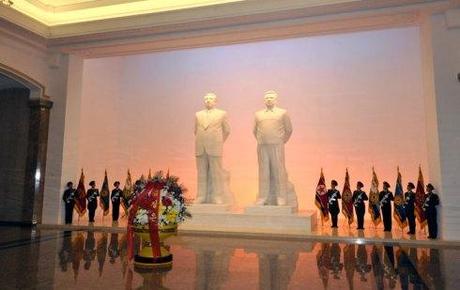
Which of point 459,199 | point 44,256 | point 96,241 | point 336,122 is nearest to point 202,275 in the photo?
point 44,256

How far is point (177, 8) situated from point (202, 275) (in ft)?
18.1

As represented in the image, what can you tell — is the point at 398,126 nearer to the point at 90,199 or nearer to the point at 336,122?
the point at 336,122

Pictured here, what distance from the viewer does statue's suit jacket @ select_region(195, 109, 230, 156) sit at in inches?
329

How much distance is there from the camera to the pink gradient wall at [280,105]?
9734 millimetres

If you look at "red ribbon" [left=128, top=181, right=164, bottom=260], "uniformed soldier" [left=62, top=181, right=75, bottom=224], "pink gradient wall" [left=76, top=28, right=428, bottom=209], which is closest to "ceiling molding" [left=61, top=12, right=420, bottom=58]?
"pink gradient wall" [left=76, top=28, right=428, bottom=209]

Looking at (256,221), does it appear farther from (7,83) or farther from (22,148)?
(7,83)

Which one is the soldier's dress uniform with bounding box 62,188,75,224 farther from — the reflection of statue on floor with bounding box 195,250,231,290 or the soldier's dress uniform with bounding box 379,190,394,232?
the soldier's dress uniform with bounding box 379,190,394,232

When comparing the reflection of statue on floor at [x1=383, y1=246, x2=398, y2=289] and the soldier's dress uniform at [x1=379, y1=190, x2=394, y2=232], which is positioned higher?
the soldier's dress uniform at [x1=379, y1=190, x2=394, y2=232]

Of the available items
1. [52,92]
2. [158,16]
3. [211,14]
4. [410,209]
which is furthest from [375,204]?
[52,92]

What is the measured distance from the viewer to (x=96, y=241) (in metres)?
6.49

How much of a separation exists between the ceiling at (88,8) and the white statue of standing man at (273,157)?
8.19 ft

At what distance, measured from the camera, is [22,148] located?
30.0 ft

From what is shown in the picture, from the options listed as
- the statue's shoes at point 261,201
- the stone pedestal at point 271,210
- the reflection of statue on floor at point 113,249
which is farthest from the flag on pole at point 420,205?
the reflection of statue on floor at point 113,249

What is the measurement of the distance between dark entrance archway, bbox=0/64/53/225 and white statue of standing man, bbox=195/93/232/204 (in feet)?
11.4
